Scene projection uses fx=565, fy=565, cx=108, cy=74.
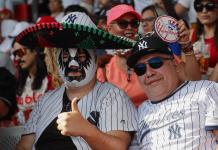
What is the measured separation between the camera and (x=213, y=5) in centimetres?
468

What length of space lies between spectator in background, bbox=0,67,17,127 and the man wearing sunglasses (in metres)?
1.35

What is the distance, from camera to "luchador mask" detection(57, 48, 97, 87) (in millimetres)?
3686

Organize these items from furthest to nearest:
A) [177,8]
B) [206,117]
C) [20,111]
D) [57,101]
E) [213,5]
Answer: [177,8], [20,111], [213,5], [57,101], [206,117]

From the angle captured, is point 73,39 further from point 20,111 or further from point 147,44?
point 20,111

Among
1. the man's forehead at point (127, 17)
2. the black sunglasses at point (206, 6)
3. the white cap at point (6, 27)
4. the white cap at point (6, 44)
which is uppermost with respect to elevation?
the white cap at point (6, 27)

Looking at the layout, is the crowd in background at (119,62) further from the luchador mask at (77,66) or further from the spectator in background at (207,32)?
the luchador mask at (77,66)

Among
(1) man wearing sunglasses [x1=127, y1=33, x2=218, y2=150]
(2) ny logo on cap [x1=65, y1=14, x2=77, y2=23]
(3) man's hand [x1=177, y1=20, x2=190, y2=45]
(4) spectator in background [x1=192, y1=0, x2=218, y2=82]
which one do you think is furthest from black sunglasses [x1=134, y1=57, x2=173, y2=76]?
(4) spectator in background [x1=192, y1=0, x2=218, y2=82]

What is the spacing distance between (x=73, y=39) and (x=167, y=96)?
70cm

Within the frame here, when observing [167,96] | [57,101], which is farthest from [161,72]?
[57,101]

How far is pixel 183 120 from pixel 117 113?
0.43 meters

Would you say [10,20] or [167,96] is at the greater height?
[10,20]

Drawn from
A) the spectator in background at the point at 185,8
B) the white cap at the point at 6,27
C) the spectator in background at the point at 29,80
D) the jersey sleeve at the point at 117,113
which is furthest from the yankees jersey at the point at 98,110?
the white cap at the point at 6,27

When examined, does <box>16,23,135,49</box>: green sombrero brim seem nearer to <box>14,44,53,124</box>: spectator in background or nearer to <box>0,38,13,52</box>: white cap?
<box>14,44,53,124</box>: spectator in background

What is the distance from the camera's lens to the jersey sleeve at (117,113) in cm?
349
